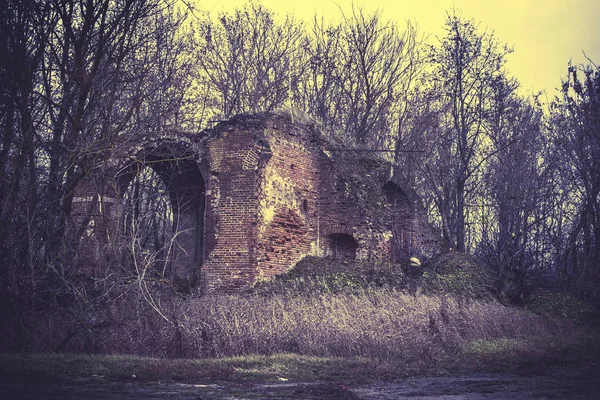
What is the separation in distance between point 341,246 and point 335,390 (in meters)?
10.9

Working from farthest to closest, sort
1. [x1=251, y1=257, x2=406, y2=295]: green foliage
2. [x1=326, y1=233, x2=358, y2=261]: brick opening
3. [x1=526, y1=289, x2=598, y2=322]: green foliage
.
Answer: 1. [x1=326, y1=233, x2=358, y2=261]: brick opening
2. [x1=526, y1=289, x2=598, y2=322]: green foliage
3. [x1=251, y1=257, x2=406, y2=295]: green foliage

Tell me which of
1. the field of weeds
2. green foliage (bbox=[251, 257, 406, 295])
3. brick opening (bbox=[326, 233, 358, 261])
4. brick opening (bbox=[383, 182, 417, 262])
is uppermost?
brick opening (bbox=[383, 182, 417, 262])

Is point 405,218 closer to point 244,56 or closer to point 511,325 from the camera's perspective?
point 511,325

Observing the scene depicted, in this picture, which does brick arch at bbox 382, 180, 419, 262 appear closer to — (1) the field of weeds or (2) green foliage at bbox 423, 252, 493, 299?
(2) green foliage at bbox 423, 252, 493, 299

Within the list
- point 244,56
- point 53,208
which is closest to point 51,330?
point 53,208

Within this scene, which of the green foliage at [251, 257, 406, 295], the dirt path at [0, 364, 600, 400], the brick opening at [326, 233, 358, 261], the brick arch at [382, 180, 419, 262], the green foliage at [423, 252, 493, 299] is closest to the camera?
the dirt path at [0, 364, 600, 400]

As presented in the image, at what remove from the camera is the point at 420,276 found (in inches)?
622

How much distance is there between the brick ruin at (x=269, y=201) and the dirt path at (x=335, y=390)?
7.63 metres

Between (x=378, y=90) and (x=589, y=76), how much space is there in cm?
854

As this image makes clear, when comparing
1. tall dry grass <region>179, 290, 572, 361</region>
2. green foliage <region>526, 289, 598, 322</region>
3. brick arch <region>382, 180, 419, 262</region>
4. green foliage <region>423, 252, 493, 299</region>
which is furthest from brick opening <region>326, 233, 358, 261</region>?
tall dry grass <region>179, 290, 572, 361</region>

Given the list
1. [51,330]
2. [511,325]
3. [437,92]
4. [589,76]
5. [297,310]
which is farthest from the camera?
[437,92]

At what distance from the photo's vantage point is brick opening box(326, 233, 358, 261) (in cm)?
1752

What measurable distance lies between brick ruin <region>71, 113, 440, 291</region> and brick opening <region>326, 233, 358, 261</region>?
3 cm

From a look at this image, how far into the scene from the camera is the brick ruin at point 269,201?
15.4 m
